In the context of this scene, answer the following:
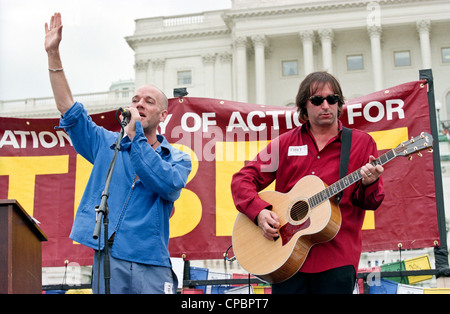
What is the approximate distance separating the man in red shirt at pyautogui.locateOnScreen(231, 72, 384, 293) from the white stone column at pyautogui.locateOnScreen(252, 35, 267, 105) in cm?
4535

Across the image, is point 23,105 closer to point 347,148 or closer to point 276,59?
point 276,59

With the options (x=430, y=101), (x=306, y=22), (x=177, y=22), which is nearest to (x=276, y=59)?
(x=306, y=22)

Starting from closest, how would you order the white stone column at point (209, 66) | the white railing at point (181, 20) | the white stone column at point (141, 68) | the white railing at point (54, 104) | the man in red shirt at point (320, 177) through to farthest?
the man in red shirt at point (320, 177)
the white railing at point (54, 104)
the white stone column at point (209, 66)
the white stone column at point (141, 68)
the white railing at point (181, 20)

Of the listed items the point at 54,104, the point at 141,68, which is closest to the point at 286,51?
the point at 141,68

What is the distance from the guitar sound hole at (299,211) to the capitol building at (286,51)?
44.9 meters

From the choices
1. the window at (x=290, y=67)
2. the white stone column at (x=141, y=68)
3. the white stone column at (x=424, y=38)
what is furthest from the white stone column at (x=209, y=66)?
the white stone column at (x=424, y=38)

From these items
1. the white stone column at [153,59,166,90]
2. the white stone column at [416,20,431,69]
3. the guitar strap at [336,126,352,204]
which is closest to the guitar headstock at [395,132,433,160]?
the guitar strap at [336,126,352,204]

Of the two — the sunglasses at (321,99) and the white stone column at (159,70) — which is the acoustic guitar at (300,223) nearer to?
the sunglasses at (321,99)

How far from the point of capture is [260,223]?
368cm

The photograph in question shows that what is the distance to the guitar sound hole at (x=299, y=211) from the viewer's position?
3561 millimetres

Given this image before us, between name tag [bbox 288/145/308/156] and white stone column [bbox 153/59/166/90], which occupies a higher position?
white stone column [bbox 153/59/166/90]

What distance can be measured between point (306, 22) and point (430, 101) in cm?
4585

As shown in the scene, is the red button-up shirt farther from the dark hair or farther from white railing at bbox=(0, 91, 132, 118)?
white railing at bbox=(0, 91, 132, 118)

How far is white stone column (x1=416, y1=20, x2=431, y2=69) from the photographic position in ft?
156
